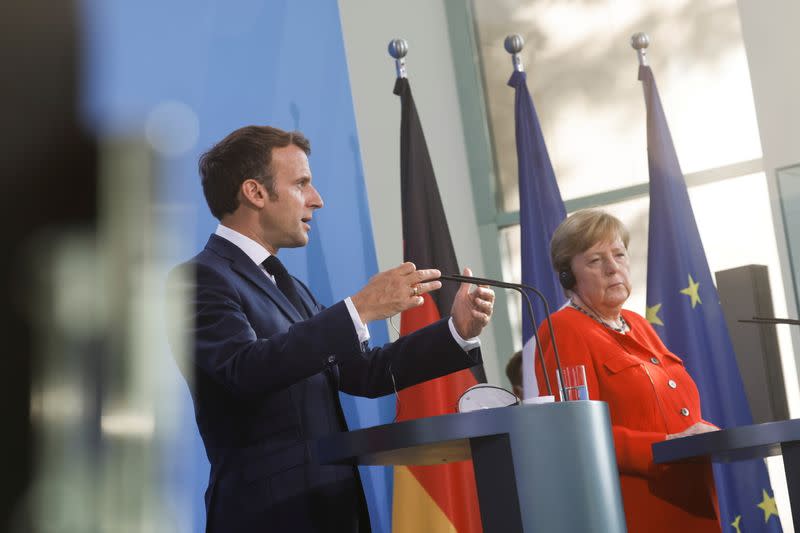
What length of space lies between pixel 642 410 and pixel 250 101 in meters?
1.74

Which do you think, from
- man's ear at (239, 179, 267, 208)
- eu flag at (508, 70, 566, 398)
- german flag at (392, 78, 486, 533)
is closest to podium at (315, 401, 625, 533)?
man's ear at (239, 179, 267, 208)

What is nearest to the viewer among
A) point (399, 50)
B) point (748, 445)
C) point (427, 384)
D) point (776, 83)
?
point (748, 445)

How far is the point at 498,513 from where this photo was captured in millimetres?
1636

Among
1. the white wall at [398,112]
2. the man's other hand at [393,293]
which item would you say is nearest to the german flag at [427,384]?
the white wall at [398,112]

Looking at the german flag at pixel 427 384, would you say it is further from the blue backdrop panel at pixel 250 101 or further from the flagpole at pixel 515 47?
the flagpole at pixel 515 47

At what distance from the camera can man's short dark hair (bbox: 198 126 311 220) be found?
2480 mm

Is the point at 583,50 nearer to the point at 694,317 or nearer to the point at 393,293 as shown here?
the point at 694,317

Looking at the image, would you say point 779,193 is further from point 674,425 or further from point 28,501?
point 28,501

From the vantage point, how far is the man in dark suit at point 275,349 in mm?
1979

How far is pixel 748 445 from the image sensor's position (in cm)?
192

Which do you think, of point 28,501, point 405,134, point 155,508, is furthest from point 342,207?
point 28,501

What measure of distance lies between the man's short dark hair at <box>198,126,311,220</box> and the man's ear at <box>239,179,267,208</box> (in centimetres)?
1

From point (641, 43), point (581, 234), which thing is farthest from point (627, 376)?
point (641, 43)

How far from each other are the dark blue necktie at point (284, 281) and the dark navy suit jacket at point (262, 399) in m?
→ 0.10
